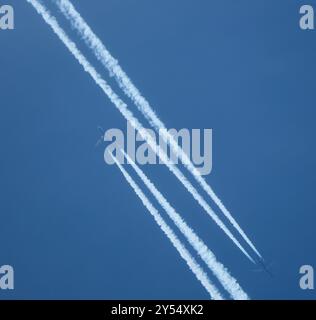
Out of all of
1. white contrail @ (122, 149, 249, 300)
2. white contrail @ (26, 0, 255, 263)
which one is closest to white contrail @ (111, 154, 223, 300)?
white contrail @ (122, 149, 249, 300)

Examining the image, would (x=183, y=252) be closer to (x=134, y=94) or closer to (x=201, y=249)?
(x=201, y=249)

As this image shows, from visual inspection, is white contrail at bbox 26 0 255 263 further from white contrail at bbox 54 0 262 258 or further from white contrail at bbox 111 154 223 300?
white contrail at bbox 111 154 223 300

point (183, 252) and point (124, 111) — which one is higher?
point (124, 111)

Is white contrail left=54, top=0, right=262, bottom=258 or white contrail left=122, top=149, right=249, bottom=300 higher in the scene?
white contrail left=54, top=0, right=262, bottom=258

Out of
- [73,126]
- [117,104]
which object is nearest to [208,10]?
[117,104]

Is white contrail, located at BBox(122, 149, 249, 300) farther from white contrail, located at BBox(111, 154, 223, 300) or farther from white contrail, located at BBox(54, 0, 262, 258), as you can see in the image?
white contrail, located at BBox(54, 0, 262, 258)

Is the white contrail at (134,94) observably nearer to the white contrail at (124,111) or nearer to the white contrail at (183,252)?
the white contrail at (124,111)

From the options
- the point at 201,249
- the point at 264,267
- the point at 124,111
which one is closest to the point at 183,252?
the point at 201,249
